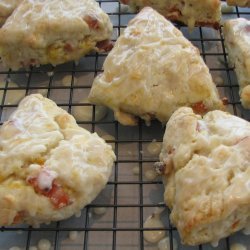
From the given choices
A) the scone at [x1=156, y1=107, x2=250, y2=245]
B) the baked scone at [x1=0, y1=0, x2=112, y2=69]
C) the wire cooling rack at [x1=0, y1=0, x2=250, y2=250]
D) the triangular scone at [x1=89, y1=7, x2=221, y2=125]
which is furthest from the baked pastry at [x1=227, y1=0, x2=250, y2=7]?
the scone at [x1=156, y1=107, x2=250, y2=245]

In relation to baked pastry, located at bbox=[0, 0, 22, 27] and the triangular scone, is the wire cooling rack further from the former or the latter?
baked pastry, located at bbox=[0, 0, 22, 27]

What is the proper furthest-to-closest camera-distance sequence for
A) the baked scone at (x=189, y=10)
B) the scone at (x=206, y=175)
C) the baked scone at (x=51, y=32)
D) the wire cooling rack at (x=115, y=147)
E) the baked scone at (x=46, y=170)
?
the baked scone at (x=189, y=10)
the baked scone at (x=51, y=32)
the wire cooling rack at (x=115, y=147)
the baked scone at (x=46, y=170)
the scone at (x=206, y=175)

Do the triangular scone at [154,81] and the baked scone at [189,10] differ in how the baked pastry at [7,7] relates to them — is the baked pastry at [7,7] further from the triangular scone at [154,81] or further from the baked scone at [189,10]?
the triangular scone at [154,81]

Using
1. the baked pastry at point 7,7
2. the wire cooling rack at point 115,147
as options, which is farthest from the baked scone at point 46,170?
the baked pastry at point 7,7

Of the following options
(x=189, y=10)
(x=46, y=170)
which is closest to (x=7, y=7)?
(x=189, y=10)

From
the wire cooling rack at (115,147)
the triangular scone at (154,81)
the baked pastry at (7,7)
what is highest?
the triangular scone at (154,81)

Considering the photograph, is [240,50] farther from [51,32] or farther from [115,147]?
[51,32]

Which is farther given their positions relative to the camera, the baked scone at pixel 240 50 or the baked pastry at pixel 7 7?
the baked pastry at pixel 7 7

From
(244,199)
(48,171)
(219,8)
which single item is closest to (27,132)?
(48,171)
